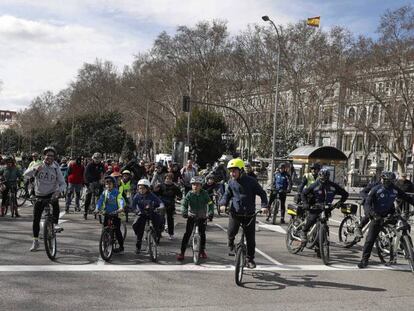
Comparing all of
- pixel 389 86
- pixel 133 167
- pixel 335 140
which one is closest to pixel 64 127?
pixel 335 140

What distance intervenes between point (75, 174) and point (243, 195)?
8.69 metres

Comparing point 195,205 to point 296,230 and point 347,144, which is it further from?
point 347,144

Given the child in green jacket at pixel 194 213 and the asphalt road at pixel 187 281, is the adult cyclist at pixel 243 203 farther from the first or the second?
the child in green jacket at pixel 194 213

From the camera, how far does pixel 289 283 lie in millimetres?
7137

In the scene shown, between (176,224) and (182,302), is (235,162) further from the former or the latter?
(176,224)

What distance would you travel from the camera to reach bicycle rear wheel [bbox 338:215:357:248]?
10789mm

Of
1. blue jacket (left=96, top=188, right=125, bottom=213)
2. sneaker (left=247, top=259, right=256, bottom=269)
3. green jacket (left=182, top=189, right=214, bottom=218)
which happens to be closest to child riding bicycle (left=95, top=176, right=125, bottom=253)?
blue jacket (left=96, top=188, right=125, bottom=213)

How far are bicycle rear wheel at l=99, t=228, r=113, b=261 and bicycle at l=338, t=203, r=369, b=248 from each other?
4.74m

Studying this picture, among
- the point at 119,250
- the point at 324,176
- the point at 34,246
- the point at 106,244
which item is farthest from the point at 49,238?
the point at 324,176

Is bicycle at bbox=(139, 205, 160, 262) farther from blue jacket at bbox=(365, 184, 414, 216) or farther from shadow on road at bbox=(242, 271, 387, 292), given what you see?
blue jacket at bbox=(365, 184, 414, 216)

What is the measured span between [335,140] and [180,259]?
69316mm

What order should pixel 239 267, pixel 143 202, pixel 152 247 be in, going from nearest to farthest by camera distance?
pixel 239 267, pixel 152 247, pixel 143 202

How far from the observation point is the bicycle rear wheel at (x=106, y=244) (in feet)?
26.2

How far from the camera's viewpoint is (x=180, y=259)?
8422 millimetres
